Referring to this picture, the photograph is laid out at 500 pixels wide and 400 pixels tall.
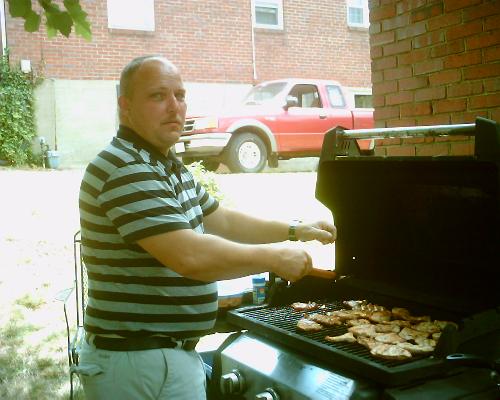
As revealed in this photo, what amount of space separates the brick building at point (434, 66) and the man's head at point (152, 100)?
7.54ft

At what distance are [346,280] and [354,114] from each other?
33.6ft

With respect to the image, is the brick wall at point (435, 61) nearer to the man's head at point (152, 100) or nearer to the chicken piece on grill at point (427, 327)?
the chicken piece on grill at point (427, 327)

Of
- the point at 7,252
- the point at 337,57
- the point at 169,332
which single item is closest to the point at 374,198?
the point at 169,332

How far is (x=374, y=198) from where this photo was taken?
2.76 metres

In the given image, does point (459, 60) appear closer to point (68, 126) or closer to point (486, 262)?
point (486, 262)

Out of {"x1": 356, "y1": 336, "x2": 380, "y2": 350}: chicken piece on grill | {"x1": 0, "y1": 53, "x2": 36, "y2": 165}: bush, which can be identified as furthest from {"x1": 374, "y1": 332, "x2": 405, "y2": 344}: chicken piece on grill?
{"x1": 0, "y1": 53, "x2": 36, "y2": 165}: bush

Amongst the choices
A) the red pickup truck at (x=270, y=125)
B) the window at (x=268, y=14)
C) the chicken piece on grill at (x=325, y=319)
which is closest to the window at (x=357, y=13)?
the window at (x=268, y=14)

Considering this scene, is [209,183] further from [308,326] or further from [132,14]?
[132,14]

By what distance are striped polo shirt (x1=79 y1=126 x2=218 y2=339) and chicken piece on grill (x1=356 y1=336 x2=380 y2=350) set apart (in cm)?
58

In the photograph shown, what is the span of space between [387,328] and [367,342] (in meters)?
0.20

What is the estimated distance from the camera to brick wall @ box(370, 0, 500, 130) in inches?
146

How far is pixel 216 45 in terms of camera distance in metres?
15.6

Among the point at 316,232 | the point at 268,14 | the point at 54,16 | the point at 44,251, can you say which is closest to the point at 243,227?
the point at 316,232

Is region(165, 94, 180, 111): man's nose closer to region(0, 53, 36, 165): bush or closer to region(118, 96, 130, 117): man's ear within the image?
region(118, 96, 130, 117): man's ear
